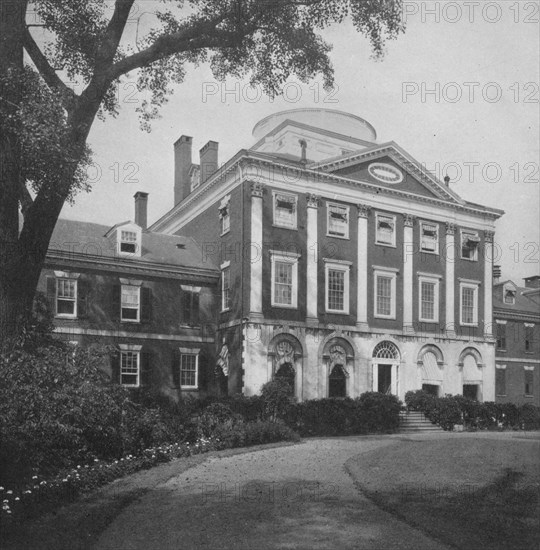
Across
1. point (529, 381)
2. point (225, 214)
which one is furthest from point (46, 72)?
point (529, 381)

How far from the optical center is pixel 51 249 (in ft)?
95.2

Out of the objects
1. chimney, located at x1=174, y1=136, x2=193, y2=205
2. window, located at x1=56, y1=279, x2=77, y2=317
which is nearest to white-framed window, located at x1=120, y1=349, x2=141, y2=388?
window, located at x1=56, y1=279, x2=77, y2=317

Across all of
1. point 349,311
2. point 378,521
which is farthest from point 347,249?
point 378,521

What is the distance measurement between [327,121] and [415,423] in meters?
18.6

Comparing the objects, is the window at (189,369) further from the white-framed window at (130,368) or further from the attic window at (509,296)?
the attic window at (509,296)

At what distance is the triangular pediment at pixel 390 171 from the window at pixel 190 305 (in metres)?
8.53

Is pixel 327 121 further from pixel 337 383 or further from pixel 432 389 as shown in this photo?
pixel 432 389

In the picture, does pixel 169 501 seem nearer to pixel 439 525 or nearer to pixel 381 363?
pixel 439 525

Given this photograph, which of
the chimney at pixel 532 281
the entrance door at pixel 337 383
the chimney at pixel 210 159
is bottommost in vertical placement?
the entrance door at pixel 337 383

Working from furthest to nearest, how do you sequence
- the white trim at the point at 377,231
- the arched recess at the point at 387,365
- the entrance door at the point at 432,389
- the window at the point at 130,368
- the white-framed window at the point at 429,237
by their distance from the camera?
the white-framed window at the point at 429,237 < the entrance door at the point at 432,389 < the white trim at the point at 377,231 < the arched recess at the point at 387,365 < the window at the point at 130,368

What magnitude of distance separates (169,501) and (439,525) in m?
4.48

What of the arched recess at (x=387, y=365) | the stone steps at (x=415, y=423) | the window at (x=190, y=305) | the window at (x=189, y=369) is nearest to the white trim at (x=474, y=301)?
the arched recess at (x=387, y=365)

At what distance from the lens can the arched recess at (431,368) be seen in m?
35.4

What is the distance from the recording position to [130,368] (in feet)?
99.8
